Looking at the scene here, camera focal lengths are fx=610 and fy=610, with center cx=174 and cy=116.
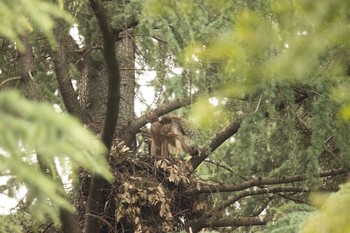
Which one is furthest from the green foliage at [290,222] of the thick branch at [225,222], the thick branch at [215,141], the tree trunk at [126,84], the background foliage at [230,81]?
the tree trunk at [126,84]

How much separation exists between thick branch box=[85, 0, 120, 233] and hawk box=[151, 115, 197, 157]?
130cm

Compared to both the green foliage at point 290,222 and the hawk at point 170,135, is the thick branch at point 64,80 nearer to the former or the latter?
the hawk at point 170,135

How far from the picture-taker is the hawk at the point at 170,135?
692 centimetres

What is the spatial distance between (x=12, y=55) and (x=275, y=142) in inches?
113

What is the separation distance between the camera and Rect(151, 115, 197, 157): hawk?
6.92 meters

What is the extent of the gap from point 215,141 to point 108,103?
1924 mm

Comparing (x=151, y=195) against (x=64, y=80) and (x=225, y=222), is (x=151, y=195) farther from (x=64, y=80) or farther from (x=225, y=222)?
(x=64, y=80)

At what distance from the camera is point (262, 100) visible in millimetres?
4594

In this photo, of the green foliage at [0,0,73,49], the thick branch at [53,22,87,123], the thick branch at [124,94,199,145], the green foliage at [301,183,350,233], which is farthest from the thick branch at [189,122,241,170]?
the green foliage at [0,0,73,49]

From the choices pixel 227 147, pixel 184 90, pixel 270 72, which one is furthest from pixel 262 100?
pixel 227 147

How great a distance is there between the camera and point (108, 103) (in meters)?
4.76

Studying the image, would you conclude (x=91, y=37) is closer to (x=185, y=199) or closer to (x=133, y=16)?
(x=133, y=16)

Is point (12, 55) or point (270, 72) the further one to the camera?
point (12, 55)

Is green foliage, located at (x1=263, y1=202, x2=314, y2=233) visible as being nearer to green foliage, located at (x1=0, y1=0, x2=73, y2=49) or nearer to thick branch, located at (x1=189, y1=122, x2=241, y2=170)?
thick branch, located at (x1=189, y1=122, x2=241, y2=170)
